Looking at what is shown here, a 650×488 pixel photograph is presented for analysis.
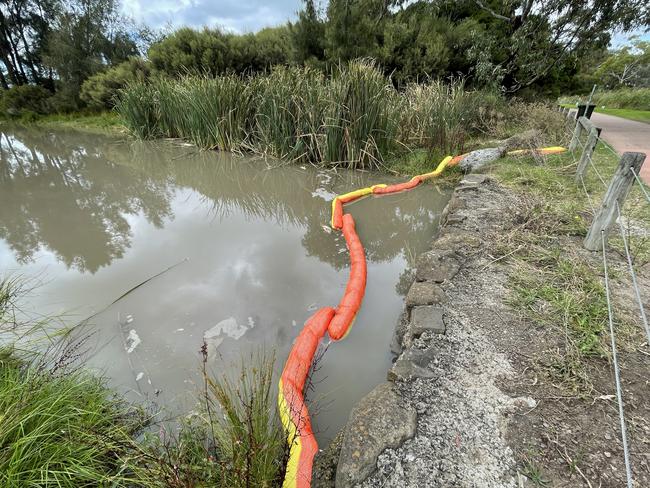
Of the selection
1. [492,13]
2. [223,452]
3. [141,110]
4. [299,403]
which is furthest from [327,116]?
[492,13]

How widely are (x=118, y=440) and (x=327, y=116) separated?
449 cm

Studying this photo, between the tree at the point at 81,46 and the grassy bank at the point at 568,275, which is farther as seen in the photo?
the tree at the point at 81,46

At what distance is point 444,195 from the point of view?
14.0 feet

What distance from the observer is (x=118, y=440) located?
1.12 m

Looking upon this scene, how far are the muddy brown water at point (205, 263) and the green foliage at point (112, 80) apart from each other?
719 centimetres

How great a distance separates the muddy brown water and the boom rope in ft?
0.33

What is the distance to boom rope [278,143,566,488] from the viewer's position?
1.19 meters

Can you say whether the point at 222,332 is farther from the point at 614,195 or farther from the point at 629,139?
the point at 629,139

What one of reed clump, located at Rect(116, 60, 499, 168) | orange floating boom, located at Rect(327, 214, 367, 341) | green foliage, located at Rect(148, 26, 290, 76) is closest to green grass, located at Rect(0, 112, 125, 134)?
green foliage, located at Rect(148, 26, 290, 76)

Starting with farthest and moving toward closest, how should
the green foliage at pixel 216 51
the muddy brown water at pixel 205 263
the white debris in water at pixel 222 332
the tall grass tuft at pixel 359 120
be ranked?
the green foliage at pixel 216 51 → the tall grass tuft at pixel 359 120 → the white debris in water at pixel 222 332 → the muddy brown water at pixel 205 263

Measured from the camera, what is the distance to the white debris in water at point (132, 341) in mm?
1867

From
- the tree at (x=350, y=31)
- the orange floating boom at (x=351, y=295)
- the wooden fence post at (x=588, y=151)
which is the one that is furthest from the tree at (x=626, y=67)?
the orange floating boom at (x=351, y=295)

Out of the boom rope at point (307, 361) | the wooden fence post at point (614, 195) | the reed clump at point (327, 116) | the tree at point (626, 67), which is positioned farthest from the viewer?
the tree at point (626, 67)

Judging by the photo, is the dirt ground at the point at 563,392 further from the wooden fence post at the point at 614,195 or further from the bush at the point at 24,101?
the bush at the point at 24,101
